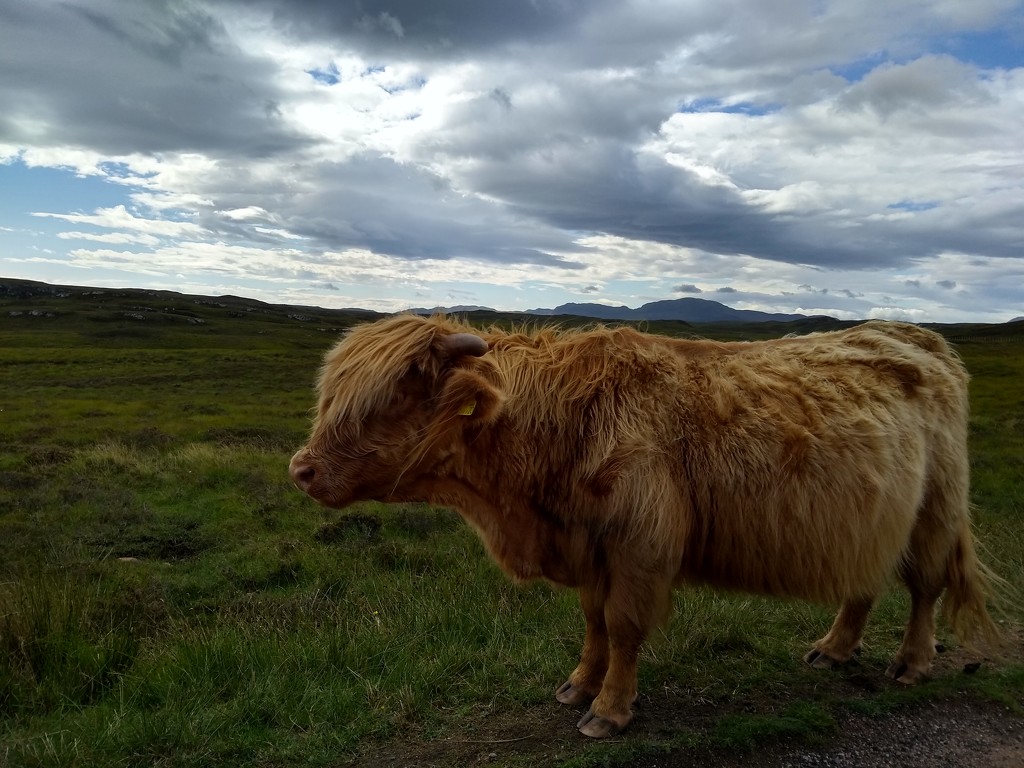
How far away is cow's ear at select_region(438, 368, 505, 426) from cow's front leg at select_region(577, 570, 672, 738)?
111cm

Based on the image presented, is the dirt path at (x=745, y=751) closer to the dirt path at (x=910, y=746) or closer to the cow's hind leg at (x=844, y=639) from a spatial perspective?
the dirt path at (x=910, y=746)

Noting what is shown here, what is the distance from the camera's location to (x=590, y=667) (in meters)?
4.11

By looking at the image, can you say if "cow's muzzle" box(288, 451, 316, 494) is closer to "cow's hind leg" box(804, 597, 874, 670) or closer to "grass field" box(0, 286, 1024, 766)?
"grass field" box(0, 286, 1024, 766)

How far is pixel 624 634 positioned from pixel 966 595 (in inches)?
103

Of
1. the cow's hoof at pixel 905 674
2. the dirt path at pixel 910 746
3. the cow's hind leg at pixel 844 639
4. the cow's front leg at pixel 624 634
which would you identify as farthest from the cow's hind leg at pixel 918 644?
the cow's front leg at pixel 624 634

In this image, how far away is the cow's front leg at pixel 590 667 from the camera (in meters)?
4.06

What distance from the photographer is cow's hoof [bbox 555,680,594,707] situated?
404cm

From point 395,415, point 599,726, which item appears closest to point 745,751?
point 599,726

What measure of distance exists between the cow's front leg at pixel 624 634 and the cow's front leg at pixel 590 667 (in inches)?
11.2

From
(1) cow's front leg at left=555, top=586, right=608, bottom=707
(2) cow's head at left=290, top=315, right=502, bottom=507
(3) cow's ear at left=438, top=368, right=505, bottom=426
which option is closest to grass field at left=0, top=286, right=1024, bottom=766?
(1) cow's front leg at left=555, top=586, right=608, bottom=707

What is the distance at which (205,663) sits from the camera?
14.4ft

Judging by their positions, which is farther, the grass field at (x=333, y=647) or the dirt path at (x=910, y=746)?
the grass field at (x=333, y=647)

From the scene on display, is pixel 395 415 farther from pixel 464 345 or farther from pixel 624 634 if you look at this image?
pixel 624 634

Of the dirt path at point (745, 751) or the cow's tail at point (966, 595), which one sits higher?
the cow's tail at point (966, 595)
